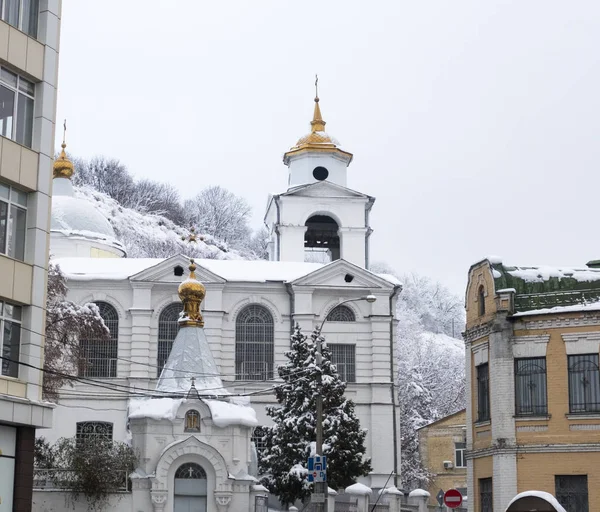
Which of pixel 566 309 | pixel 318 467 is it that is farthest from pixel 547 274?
pixel 318 467

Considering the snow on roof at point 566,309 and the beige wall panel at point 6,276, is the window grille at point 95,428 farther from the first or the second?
the beige wall panel at point 6,276

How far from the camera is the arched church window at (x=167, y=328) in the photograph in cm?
4969

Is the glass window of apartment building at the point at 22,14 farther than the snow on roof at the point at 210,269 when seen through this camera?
No

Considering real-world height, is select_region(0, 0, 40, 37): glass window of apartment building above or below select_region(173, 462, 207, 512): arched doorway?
above

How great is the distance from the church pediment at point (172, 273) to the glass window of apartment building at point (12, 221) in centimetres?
2306

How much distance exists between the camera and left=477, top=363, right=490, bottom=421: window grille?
33.0m

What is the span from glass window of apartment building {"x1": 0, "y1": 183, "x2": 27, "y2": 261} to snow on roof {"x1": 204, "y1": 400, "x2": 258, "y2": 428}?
48.1 ft

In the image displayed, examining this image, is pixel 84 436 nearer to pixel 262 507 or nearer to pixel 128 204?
pixel 262 507

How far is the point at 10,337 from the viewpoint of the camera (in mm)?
26219

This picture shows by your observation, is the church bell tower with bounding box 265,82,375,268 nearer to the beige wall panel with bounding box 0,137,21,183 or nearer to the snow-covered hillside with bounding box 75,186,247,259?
the beige wall panel with bounding box 0,137,21,183

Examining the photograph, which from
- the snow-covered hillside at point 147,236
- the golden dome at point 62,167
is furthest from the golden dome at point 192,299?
the snow-covered hillside at point 147,236

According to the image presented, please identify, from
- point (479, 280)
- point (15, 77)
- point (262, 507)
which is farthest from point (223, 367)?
point (15, 77)

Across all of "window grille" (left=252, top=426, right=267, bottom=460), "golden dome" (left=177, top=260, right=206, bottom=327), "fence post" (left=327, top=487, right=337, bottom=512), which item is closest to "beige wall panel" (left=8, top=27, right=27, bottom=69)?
"golden dome" (left=177, top=260, right=206, bottom=327)

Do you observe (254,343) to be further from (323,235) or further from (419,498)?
(419,498)
